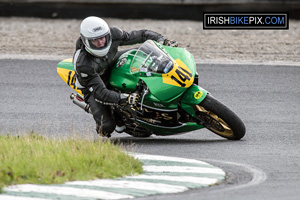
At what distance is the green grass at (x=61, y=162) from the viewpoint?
679cm

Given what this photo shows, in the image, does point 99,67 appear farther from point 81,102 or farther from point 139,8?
point 139,8

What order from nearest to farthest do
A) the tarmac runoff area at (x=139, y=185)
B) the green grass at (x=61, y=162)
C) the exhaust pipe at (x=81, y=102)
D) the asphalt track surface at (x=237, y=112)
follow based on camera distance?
1. the tarmac runoff area at (x=139, y=185)
2. the green grass at (x=61, y=162)
3. the asphalt track surface at (x=237, y=112)
4. the exhaust pipe at (x=81, y=102)

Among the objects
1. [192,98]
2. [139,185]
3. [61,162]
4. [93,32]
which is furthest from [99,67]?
[139,185]

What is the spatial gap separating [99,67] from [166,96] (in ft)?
3.13

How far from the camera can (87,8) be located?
19.7 meters

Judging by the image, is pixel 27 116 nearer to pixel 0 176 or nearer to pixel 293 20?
pixel 0 176

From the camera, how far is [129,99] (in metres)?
8.80

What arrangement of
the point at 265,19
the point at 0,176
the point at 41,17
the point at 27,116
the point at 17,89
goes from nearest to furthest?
1. the point at 0,176
2. the point at 27,116
3. the point at 17,89
4. the point at 265,19
5. the point at 41,17

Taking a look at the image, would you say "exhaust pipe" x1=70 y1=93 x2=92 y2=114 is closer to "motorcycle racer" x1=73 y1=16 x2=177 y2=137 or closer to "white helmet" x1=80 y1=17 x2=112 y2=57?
"motorcycle racer" x1=73 y1=16 x2=177 y2=137

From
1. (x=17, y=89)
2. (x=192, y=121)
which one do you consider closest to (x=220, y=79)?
(x=17, y=89)

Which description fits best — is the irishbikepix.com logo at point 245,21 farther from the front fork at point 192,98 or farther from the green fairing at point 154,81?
the front fork at point 192,98

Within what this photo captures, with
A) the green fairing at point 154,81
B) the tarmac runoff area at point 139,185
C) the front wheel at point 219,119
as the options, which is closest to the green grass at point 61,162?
the tarmac runoff area at point 139,185

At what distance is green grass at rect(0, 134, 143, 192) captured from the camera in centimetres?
679

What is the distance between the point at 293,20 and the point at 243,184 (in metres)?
13.2
